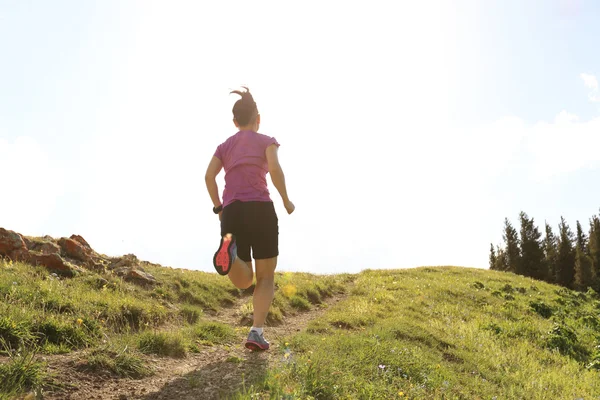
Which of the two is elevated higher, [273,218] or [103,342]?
[273,218]

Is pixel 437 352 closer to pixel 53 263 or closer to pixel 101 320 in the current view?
pixel 101 320

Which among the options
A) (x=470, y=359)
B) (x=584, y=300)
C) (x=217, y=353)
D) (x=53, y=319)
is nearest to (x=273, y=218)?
(x=217, y=353)

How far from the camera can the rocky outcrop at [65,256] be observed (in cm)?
902

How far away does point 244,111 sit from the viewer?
5660 mm

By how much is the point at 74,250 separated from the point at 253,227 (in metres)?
7.10

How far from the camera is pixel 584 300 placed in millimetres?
21047

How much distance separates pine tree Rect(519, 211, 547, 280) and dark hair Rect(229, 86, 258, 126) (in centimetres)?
5927

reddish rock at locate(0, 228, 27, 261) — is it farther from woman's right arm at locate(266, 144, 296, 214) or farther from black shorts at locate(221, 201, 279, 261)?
woman's right arm at locate(266, 144, 296, 214)

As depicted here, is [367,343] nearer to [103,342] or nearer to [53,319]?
[103,342]

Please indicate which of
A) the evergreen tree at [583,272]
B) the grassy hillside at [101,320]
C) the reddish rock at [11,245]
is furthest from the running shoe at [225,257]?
the evergreen tree at [583,272]

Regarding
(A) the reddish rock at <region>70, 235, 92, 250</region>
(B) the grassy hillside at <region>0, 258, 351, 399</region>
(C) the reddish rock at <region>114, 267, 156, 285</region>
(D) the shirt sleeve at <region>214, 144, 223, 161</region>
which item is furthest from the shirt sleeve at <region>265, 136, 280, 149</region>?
(A) the reddish rock at <region>70, 235, 92, 250</region>

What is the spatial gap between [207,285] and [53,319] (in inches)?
252

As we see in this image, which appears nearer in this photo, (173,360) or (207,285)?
(173,360)

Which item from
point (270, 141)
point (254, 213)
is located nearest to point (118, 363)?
point (254, 213)
